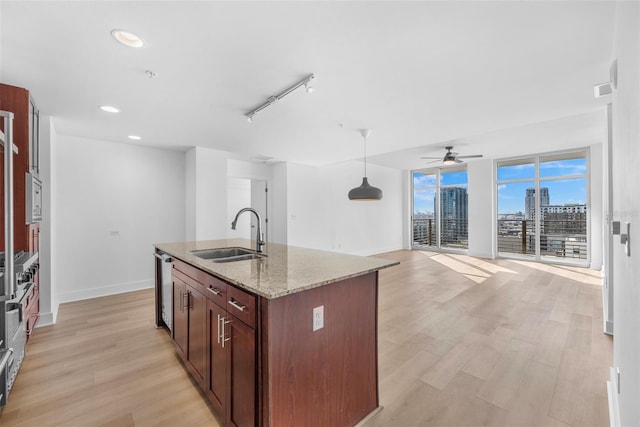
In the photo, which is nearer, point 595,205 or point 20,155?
point 20,155

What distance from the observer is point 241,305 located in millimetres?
1447

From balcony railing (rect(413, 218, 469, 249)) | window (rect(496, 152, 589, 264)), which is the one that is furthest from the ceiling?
Answer: balcony railing (rect(413, 218, 469, 249))

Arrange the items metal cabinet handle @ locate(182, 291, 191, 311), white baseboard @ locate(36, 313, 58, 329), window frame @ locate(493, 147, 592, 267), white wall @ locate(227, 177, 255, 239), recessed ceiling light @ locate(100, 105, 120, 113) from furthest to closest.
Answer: white wall @ locate(227, 177, 255, 239) < window frame @ locate(493, 147, 592, 267) < white baseboard @ locate(36, 313, 58, 329) < recessed ceiling light @ locate(100, 105, 120, 113) < metal cabinet handle @ locate(182, 291, 191, 311)

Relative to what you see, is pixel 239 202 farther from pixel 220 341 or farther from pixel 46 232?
pixel 220 341

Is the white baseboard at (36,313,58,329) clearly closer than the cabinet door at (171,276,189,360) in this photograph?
No

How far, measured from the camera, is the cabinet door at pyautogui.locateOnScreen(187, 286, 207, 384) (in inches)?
74.4

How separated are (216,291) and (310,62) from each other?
1.81m

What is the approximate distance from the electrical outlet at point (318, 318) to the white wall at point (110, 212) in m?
4.24

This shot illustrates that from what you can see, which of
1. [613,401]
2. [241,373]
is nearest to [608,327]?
[613,401]

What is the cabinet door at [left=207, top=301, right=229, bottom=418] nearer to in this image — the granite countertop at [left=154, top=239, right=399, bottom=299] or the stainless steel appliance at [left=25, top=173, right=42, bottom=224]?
the granite countertop at [left=154, top=239, right=399, bottom=299]

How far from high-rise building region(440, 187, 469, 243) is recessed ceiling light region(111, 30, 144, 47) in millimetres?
8228

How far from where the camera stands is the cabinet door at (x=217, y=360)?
5.34ft

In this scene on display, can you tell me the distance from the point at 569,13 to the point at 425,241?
802 centimetres

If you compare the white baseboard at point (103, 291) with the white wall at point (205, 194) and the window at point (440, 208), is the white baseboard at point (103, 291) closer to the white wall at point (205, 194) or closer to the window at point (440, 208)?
the white wall at point (205, 194)
